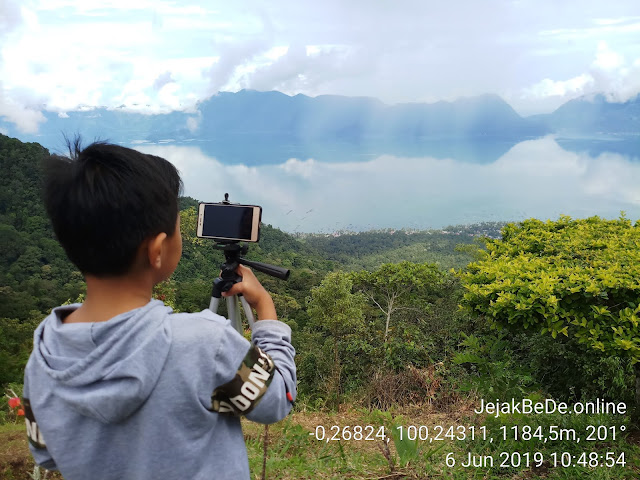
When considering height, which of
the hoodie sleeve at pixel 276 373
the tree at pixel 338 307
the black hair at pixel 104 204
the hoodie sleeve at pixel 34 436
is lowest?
the tree at pixel 338 307

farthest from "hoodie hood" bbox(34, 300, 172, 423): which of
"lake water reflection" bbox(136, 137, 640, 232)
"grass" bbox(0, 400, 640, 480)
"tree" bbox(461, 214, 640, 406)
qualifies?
"lake water reflection" bbox(136, 137, 640, 232)

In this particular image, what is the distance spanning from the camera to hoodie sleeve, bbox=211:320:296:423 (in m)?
0.70

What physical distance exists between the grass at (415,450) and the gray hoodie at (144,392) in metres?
1.35

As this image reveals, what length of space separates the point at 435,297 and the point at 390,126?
338ft

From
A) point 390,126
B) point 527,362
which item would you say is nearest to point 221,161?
point 390,126

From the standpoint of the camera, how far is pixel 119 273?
731 millimetres

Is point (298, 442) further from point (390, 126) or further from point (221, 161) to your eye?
point (390, 126)

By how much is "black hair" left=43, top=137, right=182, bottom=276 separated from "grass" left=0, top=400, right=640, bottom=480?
4.95ft

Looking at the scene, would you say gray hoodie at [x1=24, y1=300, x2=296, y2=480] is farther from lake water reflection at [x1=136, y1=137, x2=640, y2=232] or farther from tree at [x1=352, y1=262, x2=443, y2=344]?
lake water reflection at [x1=136, y1=137, x2=640, y2=232]

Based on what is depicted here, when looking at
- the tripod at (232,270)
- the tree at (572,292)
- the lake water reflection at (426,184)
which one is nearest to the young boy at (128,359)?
the tripod at (232,270)

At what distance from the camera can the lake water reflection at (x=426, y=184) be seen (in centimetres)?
5241

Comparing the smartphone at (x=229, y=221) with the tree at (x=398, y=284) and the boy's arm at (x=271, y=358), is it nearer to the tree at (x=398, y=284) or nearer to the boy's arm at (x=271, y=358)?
the boy's arm at (x=271, y=358)

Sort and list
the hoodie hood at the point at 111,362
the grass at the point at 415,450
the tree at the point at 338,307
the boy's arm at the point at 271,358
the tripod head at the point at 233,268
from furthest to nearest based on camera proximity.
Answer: the tree at the point at 338,307 → the grass at the point at 415,450 → the tripod head at the point at 233,268 → the boy's arm at the point at 271,358 → the hoodie hood at the point at 111,362

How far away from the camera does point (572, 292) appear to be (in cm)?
213
